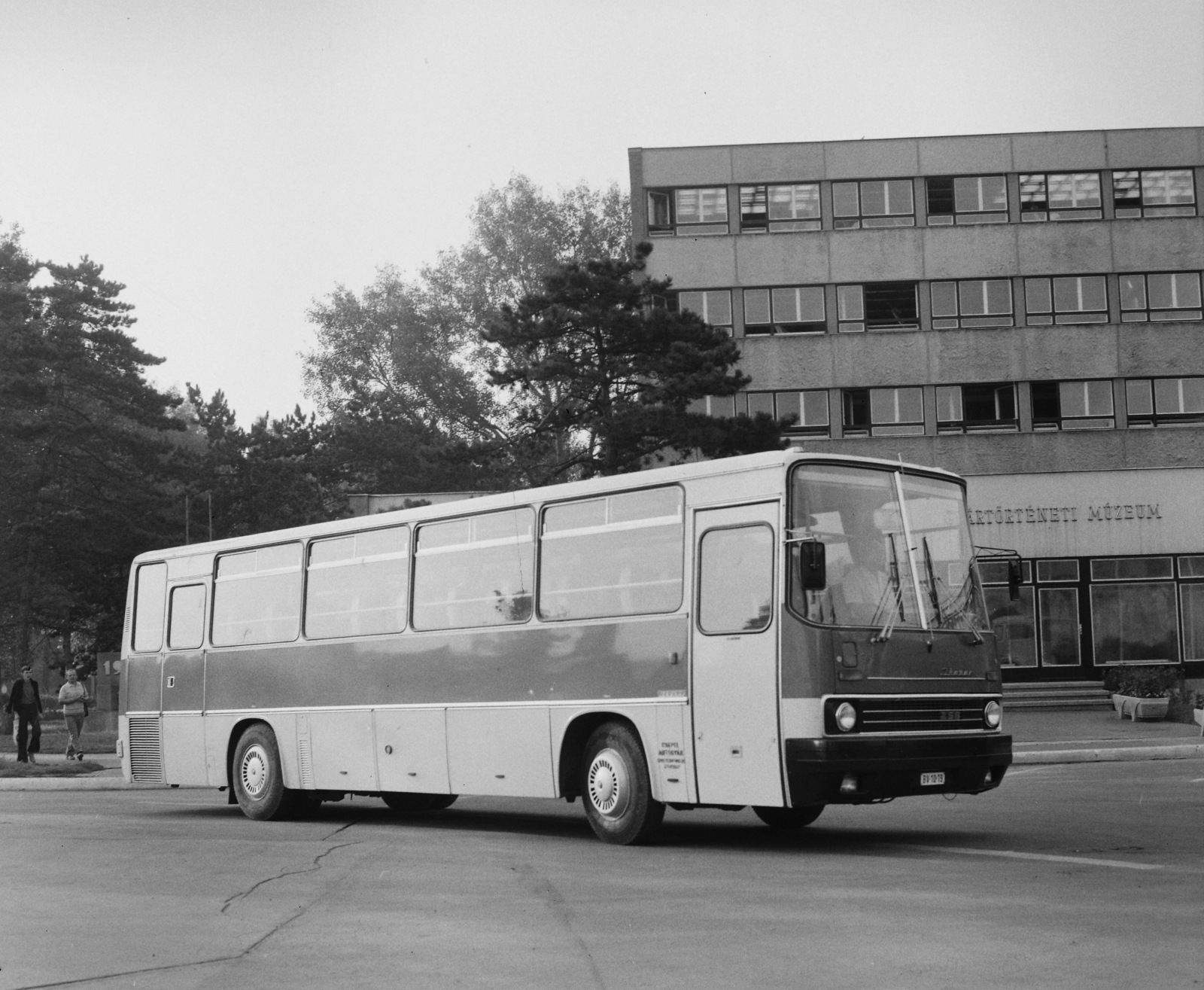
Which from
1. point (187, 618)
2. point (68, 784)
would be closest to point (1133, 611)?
point (68, 784)

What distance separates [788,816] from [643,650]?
2313mm

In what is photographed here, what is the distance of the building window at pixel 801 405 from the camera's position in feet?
164

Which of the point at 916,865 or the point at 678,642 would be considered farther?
the point at 678,642

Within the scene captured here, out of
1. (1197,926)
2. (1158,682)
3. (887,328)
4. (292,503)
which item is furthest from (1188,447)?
(1197,926)

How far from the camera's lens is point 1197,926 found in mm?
8914

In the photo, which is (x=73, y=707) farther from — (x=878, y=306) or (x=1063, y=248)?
(x=1063, y=248)

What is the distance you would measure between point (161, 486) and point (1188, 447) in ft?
116

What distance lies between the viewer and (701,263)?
5047 cm

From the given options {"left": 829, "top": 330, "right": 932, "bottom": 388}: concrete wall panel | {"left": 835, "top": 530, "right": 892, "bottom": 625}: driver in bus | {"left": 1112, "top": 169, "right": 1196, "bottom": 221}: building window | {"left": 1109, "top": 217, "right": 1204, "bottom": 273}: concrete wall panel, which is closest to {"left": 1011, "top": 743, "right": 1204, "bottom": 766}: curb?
{"left": 835, "top": 530, "right": 892, "bottom": 625}: driver in bus

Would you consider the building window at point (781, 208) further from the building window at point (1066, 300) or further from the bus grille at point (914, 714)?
the bus grille at point (914, 714)

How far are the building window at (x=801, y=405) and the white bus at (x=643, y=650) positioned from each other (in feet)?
106

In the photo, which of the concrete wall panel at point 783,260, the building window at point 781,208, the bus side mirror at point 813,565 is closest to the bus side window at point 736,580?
the bus side mirror at point 813,565

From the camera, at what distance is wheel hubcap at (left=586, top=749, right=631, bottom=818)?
14.1 meters

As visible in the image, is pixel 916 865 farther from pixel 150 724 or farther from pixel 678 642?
pixel 150 724
